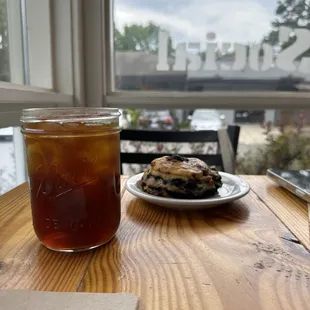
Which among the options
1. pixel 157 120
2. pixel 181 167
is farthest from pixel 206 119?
pixel 181 167

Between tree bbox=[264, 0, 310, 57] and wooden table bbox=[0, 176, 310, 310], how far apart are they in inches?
49.1

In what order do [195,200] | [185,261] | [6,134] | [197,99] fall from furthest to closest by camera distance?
[197,99], [6,134], [195,200], [185,261]

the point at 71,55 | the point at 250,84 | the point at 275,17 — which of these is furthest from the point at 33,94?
the point at 275,17

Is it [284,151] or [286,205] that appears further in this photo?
[284,151]

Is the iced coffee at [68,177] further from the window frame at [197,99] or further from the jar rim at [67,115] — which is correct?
the window frame at [197,99]

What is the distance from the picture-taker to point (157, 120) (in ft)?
5.23

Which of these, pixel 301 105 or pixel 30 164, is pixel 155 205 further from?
pixel 301 105

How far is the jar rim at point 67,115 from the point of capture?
1.32ft

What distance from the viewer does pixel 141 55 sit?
1.57m

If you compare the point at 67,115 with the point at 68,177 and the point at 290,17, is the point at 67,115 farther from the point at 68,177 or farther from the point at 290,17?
the point at 290,17

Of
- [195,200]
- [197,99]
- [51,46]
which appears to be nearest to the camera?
[195,200]

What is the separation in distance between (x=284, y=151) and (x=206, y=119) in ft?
1.37

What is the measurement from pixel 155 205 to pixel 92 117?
0.27 metres

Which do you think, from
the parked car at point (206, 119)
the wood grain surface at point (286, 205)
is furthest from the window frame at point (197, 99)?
the wood grain surface at point (286, 205)
